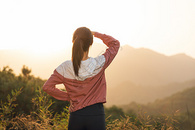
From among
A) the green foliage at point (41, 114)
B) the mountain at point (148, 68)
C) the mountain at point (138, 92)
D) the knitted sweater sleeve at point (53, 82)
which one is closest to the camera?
the knitted sweater sleeve at point (53, 82)

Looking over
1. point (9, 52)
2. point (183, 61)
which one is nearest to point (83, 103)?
point (183, 61)

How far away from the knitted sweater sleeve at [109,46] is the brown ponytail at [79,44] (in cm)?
27

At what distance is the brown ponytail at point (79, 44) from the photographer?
2.14 m

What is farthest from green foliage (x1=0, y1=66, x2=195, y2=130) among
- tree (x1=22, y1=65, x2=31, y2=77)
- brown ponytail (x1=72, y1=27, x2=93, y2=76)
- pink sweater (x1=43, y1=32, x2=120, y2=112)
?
brown ponytail (x1=72, y1=27, x2=93, y2=76)

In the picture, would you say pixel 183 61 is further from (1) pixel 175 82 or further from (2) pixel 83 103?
(2) pixel 83 103

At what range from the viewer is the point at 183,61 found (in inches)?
5064

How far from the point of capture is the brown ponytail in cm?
214

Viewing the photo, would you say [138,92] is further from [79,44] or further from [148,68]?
[79,44]

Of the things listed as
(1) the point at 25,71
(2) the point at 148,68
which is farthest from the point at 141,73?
(1) the point at 25,71

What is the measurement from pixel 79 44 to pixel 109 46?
487mm

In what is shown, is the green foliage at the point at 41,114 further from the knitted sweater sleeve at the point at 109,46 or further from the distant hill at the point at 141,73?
the distant hill at the point at 141,73

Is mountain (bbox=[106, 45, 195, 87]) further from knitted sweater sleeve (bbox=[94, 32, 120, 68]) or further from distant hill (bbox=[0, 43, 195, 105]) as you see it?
knitted sweater sleeve (bbox=[94, 32, 120, 68])

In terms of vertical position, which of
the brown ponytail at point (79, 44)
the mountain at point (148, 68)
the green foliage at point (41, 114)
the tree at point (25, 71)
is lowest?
the green foliage at point (41, 114)

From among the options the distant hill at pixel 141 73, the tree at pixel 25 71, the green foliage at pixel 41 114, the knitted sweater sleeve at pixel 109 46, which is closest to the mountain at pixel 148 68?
the distant hill at pixel 141 73
